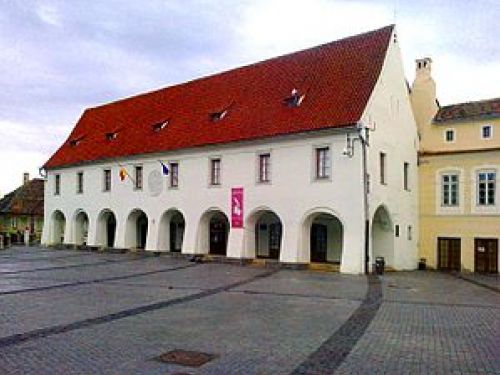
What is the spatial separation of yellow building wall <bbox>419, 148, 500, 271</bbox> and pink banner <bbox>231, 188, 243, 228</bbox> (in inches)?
411

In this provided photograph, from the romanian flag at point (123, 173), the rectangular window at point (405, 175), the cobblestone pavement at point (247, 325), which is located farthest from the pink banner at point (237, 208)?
the romanian flag at point (123, 173)

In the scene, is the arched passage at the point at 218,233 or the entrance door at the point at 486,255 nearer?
the entrance door at the point at 486,255

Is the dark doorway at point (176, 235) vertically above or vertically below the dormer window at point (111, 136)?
below

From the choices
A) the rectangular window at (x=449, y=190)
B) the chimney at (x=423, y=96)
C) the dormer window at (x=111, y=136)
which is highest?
the chimney at (x=423, y=96)

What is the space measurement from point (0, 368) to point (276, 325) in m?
5.74

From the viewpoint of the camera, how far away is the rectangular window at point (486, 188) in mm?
29447

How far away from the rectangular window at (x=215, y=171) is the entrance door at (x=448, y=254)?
1288cm

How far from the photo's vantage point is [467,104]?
1262 inches

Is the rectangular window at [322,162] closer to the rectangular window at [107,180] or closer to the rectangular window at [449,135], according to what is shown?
the rectangular window at [449,135]

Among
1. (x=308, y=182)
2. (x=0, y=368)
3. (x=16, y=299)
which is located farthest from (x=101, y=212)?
(x=0, y=368)

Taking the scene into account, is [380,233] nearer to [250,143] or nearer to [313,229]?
[313,229]

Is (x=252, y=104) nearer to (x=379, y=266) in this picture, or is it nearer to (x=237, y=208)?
(x=237, y=208)

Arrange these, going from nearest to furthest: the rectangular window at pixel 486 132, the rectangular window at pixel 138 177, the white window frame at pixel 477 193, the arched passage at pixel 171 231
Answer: the white window frame at pixel 477 193 < the rectangular window at pixel 486 132 < the arched passage at pixel 171 231 < the rectangular window at pixel 138 177

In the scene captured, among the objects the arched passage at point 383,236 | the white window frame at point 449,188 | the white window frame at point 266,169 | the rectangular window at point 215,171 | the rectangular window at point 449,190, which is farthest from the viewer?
the rectangular window at point 215,171
